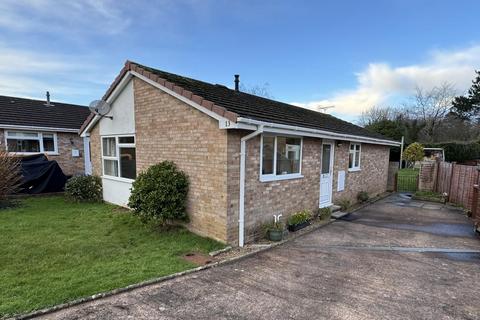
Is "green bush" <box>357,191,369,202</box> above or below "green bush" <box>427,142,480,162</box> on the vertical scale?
below

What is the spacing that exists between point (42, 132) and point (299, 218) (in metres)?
14.4

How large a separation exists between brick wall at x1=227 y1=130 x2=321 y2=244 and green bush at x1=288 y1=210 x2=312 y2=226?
135 millimetres

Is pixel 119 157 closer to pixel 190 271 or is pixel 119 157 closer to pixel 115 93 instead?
pixel 115 93

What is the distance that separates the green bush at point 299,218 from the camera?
7.21 metres

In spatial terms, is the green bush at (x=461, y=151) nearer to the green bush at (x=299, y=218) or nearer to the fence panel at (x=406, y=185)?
the fence panel at (x=406, y=185)

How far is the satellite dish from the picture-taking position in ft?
29.2

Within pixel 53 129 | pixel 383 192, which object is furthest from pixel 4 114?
pixel 383 192

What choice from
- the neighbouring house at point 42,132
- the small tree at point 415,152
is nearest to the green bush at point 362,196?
the small tree at point 415,152

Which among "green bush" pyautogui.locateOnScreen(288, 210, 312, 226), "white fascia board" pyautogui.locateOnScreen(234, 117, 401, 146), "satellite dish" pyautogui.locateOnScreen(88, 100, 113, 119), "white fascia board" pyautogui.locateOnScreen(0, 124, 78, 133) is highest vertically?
"satellite dish" pyautogui.locateOnScreen(88, 100, 113, 119)

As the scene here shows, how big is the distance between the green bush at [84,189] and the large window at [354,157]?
10.2 meters

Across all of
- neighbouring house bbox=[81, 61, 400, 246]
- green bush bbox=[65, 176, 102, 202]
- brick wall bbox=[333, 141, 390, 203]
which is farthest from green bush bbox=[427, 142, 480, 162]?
green bush bbox=[65, 176, 102, 202]

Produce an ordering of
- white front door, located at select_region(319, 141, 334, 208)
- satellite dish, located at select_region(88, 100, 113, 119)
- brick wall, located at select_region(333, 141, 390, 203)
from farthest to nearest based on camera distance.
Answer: brick wall, located at select_region(333, 141, 390, 203) < white front door, located at select_region(319, 141, 334, 208) < satellite dish, located at select_region(88, 100, 113, 119)

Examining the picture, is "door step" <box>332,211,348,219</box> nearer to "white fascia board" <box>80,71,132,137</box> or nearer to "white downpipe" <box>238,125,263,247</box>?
"white downpipe" <box>238,125,263,247</box>

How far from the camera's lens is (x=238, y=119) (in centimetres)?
523
